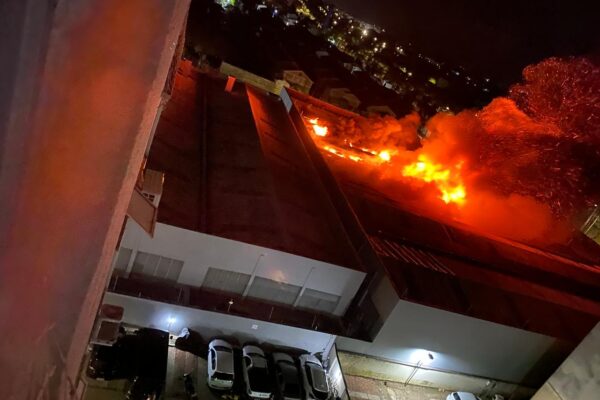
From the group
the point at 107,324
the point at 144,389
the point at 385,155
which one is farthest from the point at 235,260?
the point at 385,155

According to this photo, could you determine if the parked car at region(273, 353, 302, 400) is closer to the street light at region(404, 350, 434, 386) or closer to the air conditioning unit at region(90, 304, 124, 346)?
the street light at region(404, 350, 434, 386)

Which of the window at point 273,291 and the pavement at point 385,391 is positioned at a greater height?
the window at point 273,291

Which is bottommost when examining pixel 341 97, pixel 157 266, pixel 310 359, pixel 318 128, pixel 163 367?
pixel 163 367

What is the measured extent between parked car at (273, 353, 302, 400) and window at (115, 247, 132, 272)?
17.1 ft

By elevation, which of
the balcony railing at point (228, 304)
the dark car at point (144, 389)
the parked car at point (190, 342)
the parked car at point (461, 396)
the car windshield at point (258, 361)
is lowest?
the dark car at point (144, 389)

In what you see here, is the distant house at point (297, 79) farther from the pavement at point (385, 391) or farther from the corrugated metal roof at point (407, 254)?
the pavement at point (385, 391)

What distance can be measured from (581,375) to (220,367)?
9751mm

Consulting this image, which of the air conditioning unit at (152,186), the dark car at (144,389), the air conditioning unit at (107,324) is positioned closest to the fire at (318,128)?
the dark car at (144,389)

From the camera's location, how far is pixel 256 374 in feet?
42.9

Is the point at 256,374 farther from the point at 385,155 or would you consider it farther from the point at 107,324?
the point at 385,155

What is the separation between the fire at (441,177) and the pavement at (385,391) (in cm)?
1056

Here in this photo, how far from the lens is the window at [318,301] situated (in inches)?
575

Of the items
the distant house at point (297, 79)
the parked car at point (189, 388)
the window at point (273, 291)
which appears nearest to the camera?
the parked car at point (189, 388)

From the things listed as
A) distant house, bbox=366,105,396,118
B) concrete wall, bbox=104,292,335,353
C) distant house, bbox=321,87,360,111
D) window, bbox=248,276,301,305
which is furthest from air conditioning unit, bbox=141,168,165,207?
distant house, bbox=366,105,396,118
